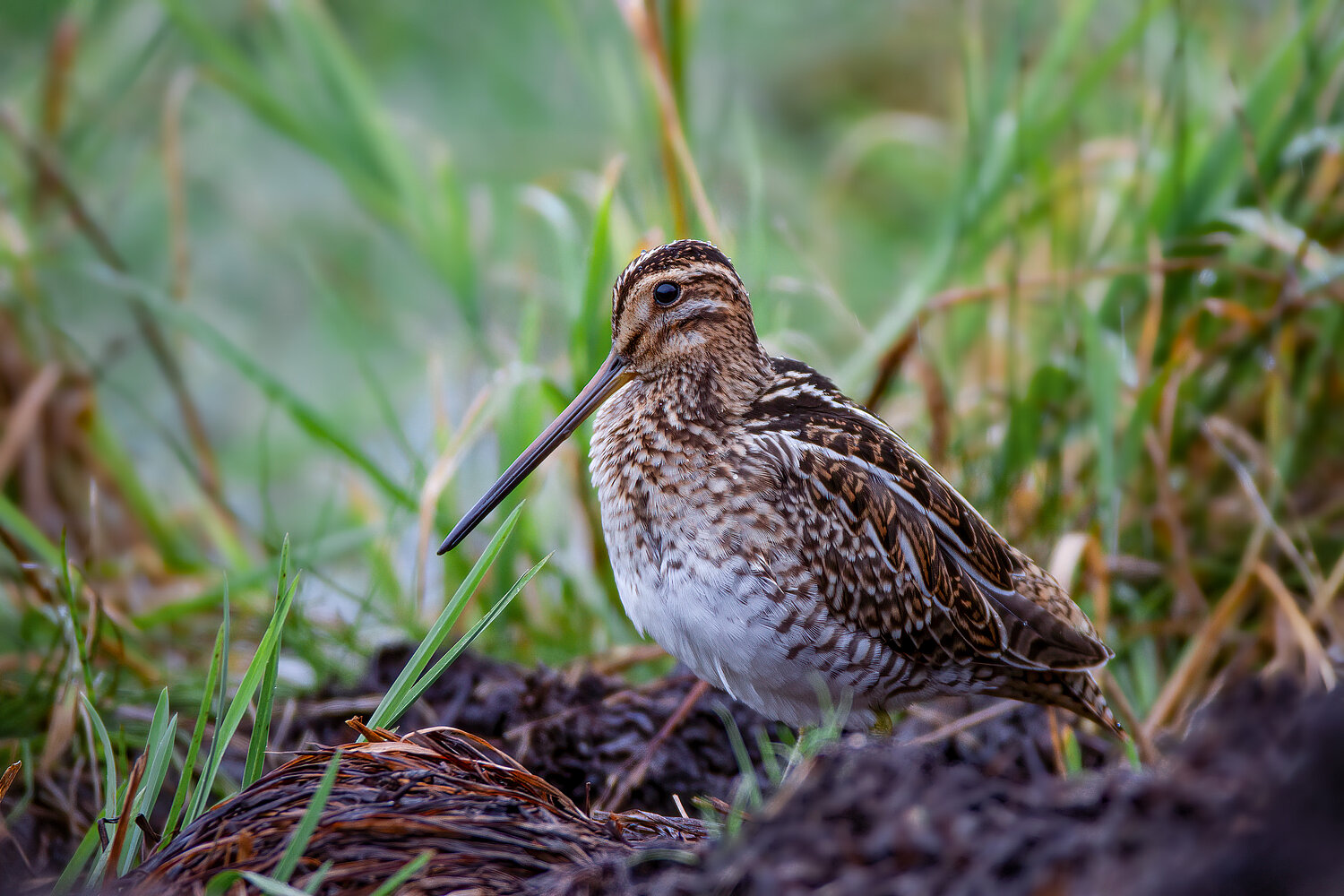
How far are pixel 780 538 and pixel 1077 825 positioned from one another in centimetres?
111

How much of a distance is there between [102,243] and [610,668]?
2.33m

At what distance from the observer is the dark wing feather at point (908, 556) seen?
241 cm

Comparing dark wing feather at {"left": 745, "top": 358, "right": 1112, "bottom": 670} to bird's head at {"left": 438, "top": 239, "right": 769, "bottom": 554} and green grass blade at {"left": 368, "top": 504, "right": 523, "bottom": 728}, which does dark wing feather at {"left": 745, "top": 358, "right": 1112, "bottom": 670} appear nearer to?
bird's head at {"left": 438, "top": 239, "right": 769, "bottom": 554}

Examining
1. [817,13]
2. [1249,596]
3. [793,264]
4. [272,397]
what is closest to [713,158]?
[793,264]

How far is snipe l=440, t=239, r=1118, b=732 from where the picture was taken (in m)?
2.34

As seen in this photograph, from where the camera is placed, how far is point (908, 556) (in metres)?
2.48

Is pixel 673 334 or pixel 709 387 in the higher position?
pixel 673 334

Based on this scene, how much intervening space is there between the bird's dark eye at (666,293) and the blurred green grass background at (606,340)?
50cm

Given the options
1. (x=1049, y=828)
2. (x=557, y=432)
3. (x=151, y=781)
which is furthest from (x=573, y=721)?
(x=1049, y=828)

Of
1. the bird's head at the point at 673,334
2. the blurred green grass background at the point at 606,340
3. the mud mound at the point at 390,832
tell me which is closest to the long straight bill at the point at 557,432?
the bird's head at the point at 673,334

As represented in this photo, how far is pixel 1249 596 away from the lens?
10.6 feet

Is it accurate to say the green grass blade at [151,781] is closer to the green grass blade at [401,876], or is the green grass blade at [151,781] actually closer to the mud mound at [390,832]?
the mud mound at [390,832]

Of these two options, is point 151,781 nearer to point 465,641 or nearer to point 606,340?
point 465,641

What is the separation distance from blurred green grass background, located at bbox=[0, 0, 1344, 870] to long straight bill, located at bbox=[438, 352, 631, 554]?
33cm
